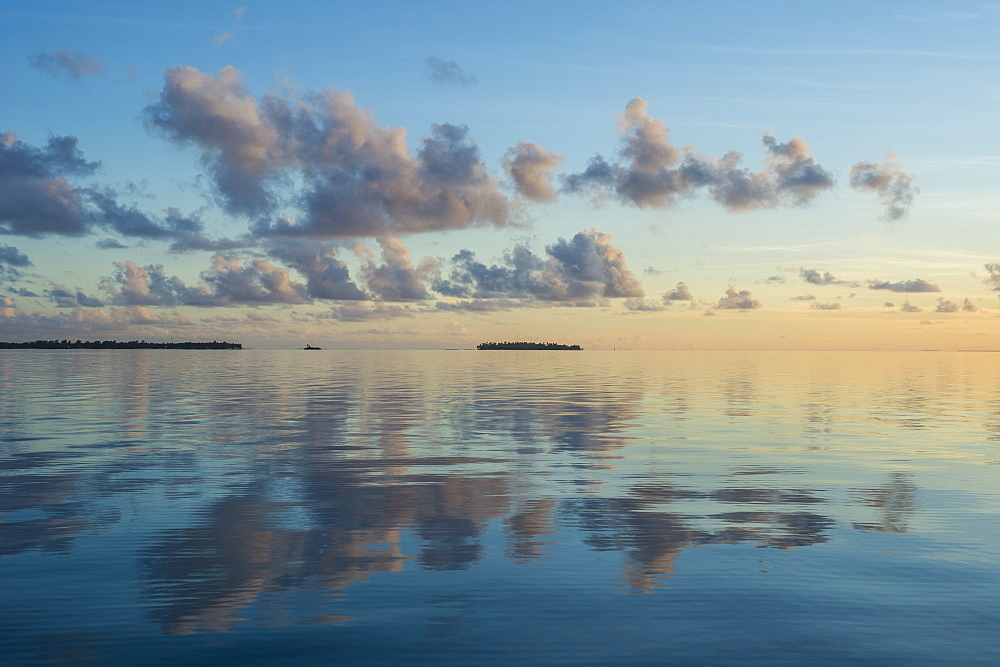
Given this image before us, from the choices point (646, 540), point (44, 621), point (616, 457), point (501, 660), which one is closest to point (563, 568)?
point (646, 540)

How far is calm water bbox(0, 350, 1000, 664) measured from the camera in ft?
35.2

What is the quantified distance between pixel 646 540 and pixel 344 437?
21261mm

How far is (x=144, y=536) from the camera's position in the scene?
16000 mm

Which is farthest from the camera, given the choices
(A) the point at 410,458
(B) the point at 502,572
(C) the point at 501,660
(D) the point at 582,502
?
(A) the point at 410,458

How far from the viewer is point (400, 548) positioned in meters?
15.3

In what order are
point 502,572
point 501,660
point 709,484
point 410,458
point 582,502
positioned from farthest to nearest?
point 410,458 < point 709,484 < point 582,502 < point 502,572 < point 501,660

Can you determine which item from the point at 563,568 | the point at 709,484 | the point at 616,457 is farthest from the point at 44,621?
the point at 616,457

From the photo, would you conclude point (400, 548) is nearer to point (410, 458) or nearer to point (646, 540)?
point (646, 540)

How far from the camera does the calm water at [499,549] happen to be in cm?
1072

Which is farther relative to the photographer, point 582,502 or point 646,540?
point 582,502

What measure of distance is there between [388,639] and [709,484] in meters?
14.2

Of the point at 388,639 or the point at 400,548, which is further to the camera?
the point at 400,548

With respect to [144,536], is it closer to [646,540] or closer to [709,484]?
[646,540]

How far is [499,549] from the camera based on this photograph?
50.1 ft
